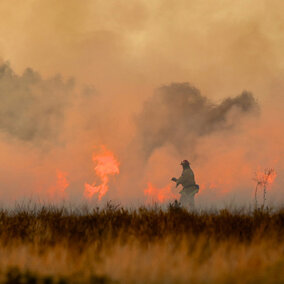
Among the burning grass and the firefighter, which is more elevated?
the firefighter

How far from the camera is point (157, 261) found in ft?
26.1

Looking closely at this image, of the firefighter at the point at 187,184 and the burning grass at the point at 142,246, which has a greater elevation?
the firefighter at the point at 187,184

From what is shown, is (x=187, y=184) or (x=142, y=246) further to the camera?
(x=187, y=184)

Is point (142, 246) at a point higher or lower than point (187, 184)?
lower

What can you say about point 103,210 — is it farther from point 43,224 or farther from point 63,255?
point 63,255

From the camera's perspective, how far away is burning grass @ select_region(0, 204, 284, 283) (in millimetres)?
7195

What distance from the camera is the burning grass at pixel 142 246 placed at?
7.20m

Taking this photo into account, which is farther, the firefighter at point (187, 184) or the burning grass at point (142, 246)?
the firefighter at point (187, 184)

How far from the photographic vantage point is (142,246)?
33.7ft

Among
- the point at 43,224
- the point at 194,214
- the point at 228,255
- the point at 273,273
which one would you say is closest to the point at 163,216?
the point at 194,214

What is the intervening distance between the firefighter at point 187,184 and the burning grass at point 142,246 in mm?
16043

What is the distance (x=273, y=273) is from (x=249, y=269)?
598 mm

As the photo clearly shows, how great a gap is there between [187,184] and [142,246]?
2075 centimetres

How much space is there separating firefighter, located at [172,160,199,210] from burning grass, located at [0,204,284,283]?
52.6ft
